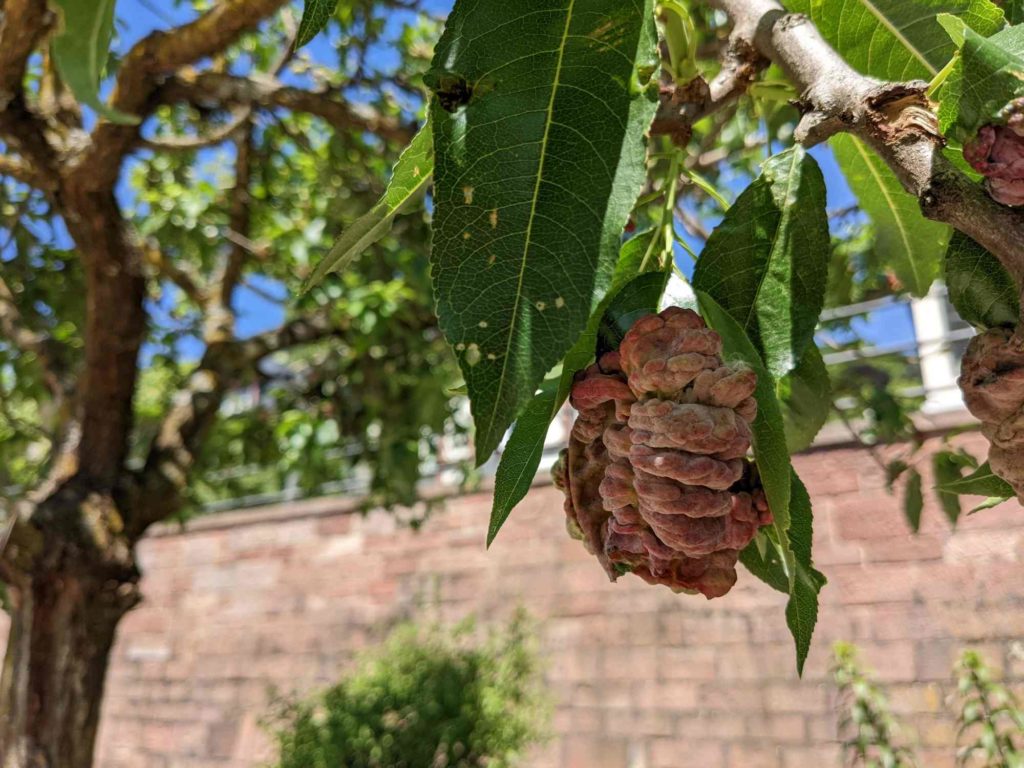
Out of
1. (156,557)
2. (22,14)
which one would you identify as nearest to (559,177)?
(22,14)

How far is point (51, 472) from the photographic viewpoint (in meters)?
2.80

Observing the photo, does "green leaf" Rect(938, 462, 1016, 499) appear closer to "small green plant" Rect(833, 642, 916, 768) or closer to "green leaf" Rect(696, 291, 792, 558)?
"green leaf" Rect(696, 291, 792, 558)

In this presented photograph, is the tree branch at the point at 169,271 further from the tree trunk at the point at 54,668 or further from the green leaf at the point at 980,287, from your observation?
the green leaf at the point at 980,287

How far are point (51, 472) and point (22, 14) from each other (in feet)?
4.69

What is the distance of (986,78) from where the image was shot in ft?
1.50

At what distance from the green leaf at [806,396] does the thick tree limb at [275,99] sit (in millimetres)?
2002

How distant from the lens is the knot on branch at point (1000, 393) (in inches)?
18.9

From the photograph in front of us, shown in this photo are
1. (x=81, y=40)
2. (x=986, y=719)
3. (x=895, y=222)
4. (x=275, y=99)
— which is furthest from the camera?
(x=986, y=719)

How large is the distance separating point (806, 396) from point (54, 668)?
93.7 inches

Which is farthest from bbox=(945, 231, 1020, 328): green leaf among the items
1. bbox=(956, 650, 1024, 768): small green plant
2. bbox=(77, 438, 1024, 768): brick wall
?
bbox=(77, 438, 1024, 768): brick wall

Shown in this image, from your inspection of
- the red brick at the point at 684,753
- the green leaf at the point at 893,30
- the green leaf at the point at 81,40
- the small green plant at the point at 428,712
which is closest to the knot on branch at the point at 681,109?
the green leaf at the point at 893,30

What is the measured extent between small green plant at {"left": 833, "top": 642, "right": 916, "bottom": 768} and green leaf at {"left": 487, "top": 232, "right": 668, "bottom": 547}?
9.36 ft

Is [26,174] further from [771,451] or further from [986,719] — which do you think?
[986,719]

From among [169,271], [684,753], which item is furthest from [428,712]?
[169,271]
